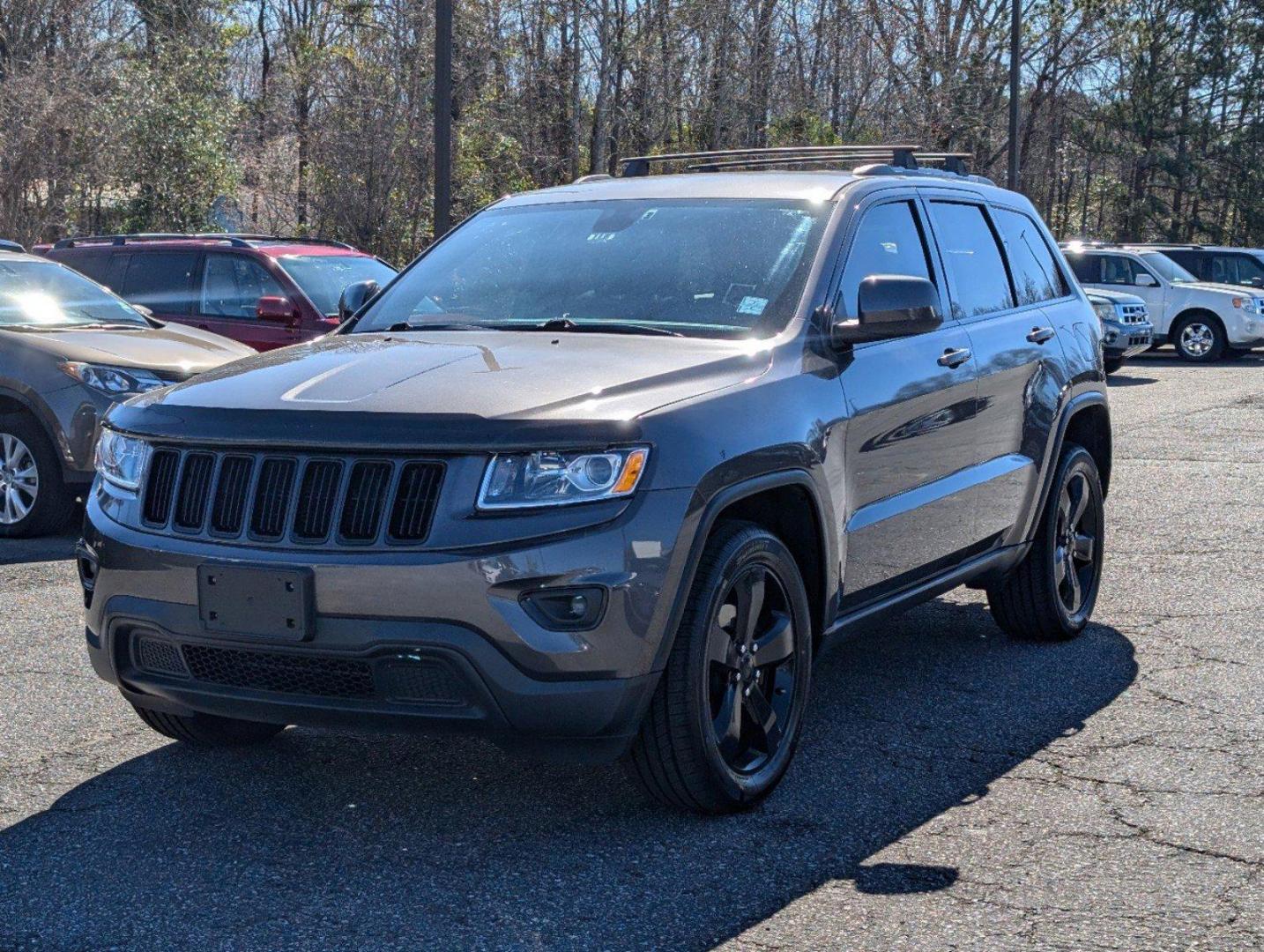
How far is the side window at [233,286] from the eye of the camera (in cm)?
1266

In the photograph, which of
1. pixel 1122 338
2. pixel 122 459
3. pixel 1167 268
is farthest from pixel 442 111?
pixel 1167 268

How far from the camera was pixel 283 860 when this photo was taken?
4.04 meters

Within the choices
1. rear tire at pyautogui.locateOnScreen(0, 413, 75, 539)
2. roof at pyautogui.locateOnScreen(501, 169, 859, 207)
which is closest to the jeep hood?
roof at pyautogui.locateOnScreen(501, 169, 859, 207)

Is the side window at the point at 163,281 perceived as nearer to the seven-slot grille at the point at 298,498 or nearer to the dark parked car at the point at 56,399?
the dark parked car at the point at 56,399

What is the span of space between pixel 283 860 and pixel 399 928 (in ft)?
1.80

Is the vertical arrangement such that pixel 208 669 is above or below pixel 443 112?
below

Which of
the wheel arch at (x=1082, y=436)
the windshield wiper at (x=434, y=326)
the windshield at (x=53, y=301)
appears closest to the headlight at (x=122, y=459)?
the windshield wiper at (x=434, y=326)

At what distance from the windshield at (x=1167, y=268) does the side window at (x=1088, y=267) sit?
1.16m

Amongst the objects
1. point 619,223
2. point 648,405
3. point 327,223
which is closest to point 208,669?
point 648,405

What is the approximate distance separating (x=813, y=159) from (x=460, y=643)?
126 inches

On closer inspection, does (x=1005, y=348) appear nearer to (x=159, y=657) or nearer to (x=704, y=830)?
(x=704, y=830)

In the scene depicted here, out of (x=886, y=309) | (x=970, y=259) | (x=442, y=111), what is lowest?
(x=886, y=309)

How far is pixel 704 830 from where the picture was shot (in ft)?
14.0

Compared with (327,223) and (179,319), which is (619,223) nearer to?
(179,319)
